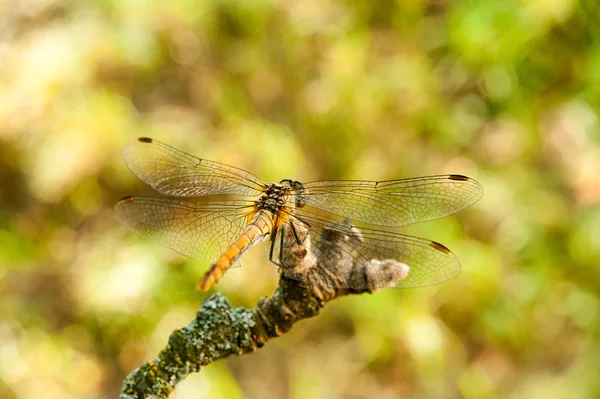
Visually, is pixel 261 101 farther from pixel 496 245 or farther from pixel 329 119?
pixel 496 245

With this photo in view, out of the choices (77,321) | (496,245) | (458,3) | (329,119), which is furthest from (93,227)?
(458,3)

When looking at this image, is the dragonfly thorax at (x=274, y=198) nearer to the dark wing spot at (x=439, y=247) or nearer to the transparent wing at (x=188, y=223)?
the transparent wing at (x=188, y=223)

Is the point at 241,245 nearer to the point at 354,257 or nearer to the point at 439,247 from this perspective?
the point at 354,257

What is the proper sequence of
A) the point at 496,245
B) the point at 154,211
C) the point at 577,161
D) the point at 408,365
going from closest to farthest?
the point at 154,211, the point at 408,365, the point at 496,245, the point at 577,161

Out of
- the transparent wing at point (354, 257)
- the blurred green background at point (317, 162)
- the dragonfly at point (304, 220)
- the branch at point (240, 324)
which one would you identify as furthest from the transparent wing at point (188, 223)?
the blurred green background at point (317, 162)

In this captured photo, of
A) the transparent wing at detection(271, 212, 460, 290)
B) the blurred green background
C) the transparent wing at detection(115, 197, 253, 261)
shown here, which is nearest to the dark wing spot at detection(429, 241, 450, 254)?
the transparent wing at detection(271, 212, 460, 290)

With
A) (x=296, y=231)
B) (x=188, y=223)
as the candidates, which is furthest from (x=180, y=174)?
(x=296, y=231)
